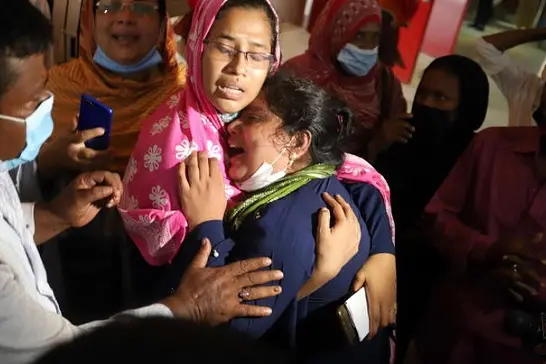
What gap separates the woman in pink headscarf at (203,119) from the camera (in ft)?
4.84

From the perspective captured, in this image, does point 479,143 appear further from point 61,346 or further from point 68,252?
point 61,346

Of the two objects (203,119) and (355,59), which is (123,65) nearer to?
(203,119)

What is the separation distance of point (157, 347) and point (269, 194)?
2.72ft

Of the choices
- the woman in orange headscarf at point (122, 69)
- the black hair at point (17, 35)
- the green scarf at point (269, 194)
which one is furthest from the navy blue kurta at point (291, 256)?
the woman in orange headscarf at point (122, 69)

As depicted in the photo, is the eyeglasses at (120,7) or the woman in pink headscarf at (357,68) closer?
the eyeglasses at (120,7)

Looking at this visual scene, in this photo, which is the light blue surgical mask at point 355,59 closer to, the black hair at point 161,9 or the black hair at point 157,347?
the black hair at point 161,9

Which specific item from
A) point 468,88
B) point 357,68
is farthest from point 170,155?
point 468,88

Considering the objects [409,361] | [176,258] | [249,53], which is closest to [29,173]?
[176,258]

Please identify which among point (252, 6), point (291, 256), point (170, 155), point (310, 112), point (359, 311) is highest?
point (252, 6)

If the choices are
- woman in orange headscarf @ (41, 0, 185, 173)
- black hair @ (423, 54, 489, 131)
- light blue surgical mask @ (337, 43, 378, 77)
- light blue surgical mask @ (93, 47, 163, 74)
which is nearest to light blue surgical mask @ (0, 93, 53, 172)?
woman in orange headscarf @ (41, 0, 185, 173)

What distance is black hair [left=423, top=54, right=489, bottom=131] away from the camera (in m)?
2.15

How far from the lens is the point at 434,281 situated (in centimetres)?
214

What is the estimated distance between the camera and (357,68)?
226 centimetres

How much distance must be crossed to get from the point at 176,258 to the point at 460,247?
0.91 m
